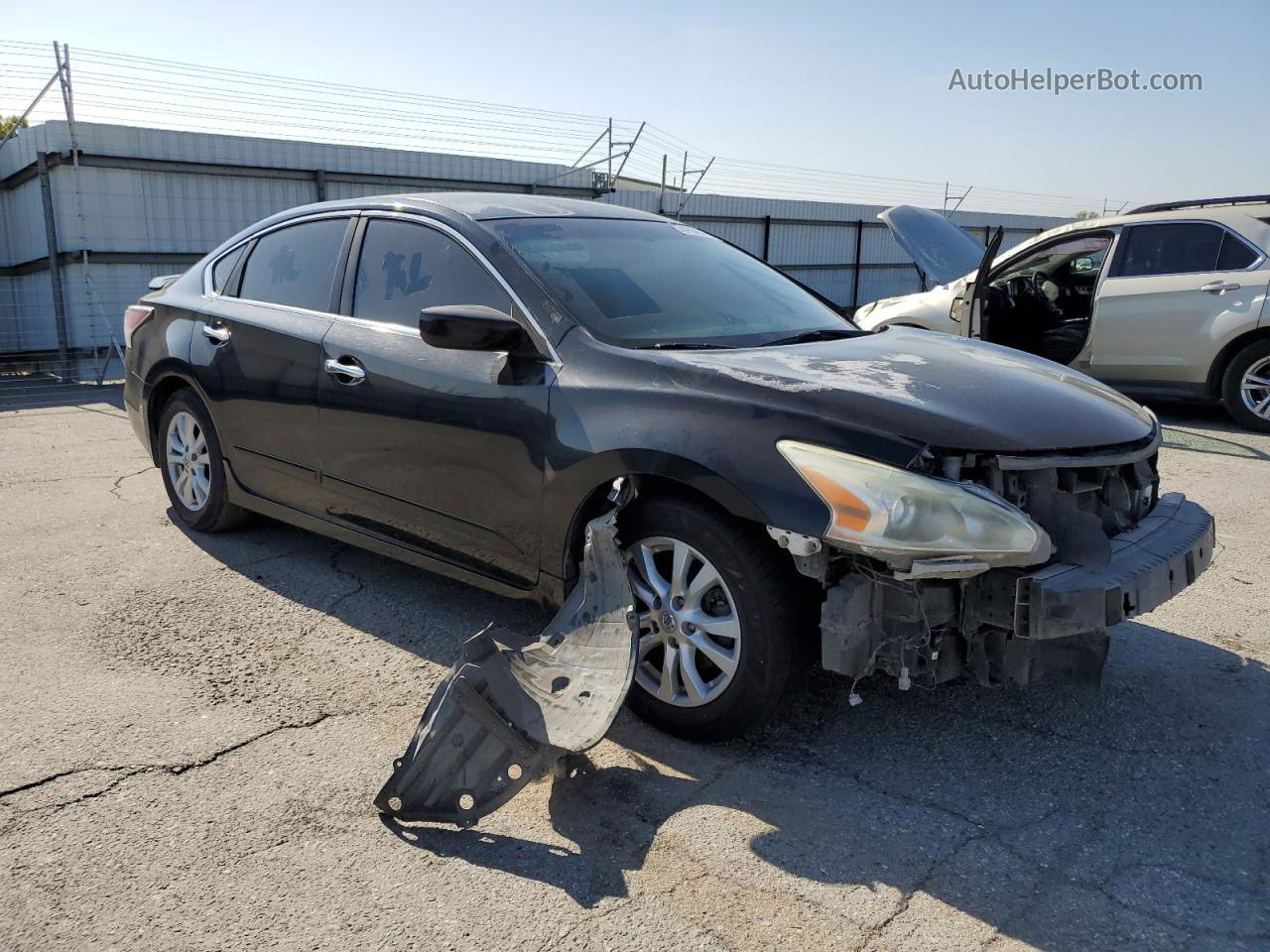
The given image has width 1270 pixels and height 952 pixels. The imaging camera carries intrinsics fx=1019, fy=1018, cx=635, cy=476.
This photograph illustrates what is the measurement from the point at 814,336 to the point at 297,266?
233 centimetres

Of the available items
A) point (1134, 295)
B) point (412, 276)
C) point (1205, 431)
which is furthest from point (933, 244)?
point (412, 276)

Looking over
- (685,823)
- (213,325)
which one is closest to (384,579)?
(213,325)

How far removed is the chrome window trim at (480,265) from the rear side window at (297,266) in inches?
7.8

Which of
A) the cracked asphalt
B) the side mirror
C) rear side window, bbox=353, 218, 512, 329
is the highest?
rear side window, bbox=353, 218, 512, 329

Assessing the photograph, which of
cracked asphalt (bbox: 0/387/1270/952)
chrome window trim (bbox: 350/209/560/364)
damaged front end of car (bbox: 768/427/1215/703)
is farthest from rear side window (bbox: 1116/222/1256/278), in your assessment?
chrome window trim (bbox: 350/209/560/364)

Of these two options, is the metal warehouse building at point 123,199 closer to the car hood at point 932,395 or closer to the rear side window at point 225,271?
the rear side window at point 225,271

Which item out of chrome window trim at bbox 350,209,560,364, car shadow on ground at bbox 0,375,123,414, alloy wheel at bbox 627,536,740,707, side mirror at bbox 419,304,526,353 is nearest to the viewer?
alloy wheel at bbox 627,536,740,707

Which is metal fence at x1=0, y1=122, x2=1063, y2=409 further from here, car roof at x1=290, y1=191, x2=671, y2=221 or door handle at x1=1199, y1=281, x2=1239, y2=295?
door handle at x1=1199, y1=281, x2=1239, y2=295

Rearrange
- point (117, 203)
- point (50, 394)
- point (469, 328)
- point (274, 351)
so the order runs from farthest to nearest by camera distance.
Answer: point (117, 203), point (50, 394), point (274, 351), point (469, 328)

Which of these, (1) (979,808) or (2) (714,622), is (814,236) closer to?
(2) (714,622)

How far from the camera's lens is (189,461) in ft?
16.9

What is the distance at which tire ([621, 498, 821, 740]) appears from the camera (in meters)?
2.85

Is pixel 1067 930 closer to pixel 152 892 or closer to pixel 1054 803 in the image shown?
pixel 1054 803

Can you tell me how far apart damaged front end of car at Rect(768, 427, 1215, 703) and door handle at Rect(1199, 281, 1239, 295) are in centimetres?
603
